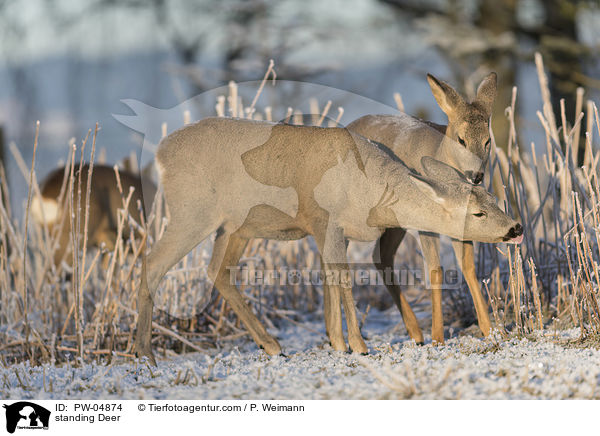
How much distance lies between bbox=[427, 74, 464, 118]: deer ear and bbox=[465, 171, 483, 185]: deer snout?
0.40 meters

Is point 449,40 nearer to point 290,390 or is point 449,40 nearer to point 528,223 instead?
point 528,223

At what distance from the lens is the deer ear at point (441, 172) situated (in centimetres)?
441

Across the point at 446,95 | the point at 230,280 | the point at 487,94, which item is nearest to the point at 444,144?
the point at 446,95

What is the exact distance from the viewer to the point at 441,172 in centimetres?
444

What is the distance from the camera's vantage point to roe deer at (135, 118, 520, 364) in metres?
4.48

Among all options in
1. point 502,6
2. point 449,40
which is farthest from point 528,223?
point 502,6

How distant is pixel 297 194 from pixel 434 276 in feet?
3.67

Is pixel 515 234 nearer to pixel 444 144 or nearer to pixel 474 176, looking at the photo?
pixel 474 176

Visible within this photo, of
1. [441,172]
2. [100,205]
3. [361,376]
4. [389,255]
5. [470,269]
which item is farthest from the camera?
[100,205]

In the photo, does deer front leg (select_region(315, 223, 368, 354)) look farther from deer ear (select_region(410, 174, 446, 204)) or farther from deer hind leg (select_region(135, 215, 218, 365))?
deer hind leg (select_region(135, 215, 218, 365))

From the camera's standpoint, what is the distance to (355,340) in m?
4.46

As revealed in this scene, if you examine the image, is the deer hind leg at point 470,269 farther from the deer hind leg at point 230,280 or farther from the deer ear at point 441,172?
the deer hind leg at point 230,280
